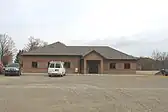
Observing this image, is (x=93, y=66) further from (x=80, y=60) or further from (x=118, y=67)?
(x=118, y=67)

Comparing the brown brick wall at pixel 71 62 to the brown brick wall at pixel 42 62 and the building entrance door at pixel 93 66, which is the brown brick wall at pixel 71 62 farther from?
the building entrance door at pixel 93 66

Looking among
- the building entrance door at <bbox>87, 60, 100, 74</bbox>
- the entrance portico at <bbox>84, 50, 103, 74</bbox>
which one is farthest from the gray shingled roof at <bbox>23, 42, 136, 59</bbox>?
the building entrance door at <bbox>87, 60, 100, 74</bbox>

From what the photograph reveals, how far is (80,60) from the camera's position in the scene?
59.4 m

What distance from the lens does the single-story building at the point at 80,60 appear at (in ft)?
191

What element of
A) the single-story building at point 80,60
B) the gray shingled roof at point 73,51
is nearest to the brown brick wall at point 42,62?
the single-story building at point 80,60

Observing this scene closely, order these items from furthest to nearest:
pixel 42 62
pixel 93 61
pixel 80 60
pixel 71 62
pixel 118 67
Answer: pixel 93 61 < pixel 118 67 < pixel 80 60 < pixel 71 62 < pixel 42 62

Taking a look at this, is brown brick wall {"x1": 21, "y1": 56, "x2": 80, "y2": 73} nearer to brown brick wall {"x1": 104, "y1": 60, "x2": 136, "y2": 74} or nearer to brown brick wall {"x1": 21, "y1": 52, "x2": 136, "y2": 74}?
brown brick wall {"x1": 21, "y1": 52, "x2": 136, "y2": 74}

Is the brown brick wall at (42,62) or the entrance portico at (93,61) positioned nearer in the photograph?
the entrance portico at (93,61)

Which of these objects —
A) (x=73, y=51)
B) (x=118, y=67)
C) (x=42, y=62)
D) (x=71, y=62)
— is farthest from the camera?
(x=73, y=51)

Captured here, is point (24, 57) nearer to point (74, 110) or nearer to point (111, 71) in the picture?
point (111, 71)

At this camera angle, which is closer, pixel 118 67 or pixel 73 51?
pixel 118 67

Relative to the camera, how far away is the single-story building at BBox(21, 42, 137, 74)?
58.2 m

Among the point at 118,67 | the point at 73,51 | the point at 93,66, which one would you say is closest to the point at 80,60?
the point at 73,51

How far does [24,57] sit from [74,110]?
4956 cm
